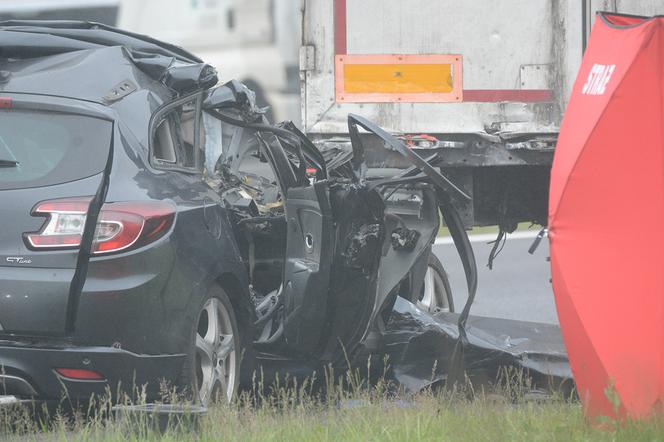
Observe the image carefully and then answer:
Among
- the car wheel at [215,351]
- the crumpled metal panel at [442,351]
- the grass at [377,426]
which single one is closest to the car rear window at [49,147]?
the car wheel at [215,351]

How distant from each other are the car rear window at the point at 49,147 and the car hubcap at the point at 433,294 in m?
2.94

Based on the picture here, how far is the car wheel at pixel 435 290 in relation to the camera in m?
8.09

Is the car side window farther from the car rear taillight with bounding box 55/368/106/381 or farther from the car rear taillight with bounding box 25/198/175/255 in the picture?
the car rear taillight with bounding box 55/368/106/381

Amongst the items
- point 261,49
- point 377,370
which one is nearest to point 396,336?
point 377,370

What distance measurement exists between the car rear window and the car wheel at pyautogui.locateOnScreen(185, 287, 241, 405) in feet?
2.64

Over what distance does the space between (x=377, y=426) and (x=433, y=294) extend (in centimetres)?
303

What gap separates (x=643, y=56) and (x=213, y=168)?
242cm

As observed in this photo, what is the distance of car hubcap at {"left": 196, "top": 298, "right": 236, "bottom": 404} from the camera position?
580 centimetres

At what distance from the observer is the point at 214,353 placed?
5898 mm

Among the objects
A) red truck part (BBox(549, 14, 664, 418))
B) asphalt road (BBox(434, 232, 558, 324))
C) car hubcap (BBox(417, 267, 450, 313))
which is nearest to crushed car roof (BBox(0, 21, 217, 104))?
red truck part (BBox(549, 14, 664, 418))

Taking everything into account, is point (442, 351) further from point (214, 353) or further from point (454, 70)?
point (454, 70)

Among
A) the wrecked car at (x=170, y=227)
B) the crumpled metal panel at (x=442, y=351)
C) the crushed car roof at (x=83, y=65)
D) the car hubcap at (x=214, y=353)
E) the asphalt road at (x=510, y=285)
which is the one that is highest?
the crushed car roof at (x=83, y=65)

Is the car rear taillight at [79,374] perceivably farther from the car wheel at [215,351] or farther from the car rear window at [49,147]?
the car rear window at [49,147]

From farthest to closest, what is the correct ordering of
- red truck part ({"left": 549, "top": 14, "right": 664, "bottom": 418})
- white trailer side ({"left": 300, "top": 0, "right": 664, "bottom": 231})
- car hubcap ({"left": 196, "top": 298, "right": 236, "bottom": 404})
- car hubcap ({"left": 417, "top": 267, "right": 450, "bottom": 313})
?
white trailer side ({"left": 300, "top": 0, "right": 664, "bottom": 231}) < car hubcap ({"left": 417, "top": 267, "right": 450, "bottom": 313}) < car hubcap ({"left": 196, "top": 298, "right": 236, "bottom": 404}) < red truck part ({"left": 549, "top": 14, "right": 664, "bottom": 418})
